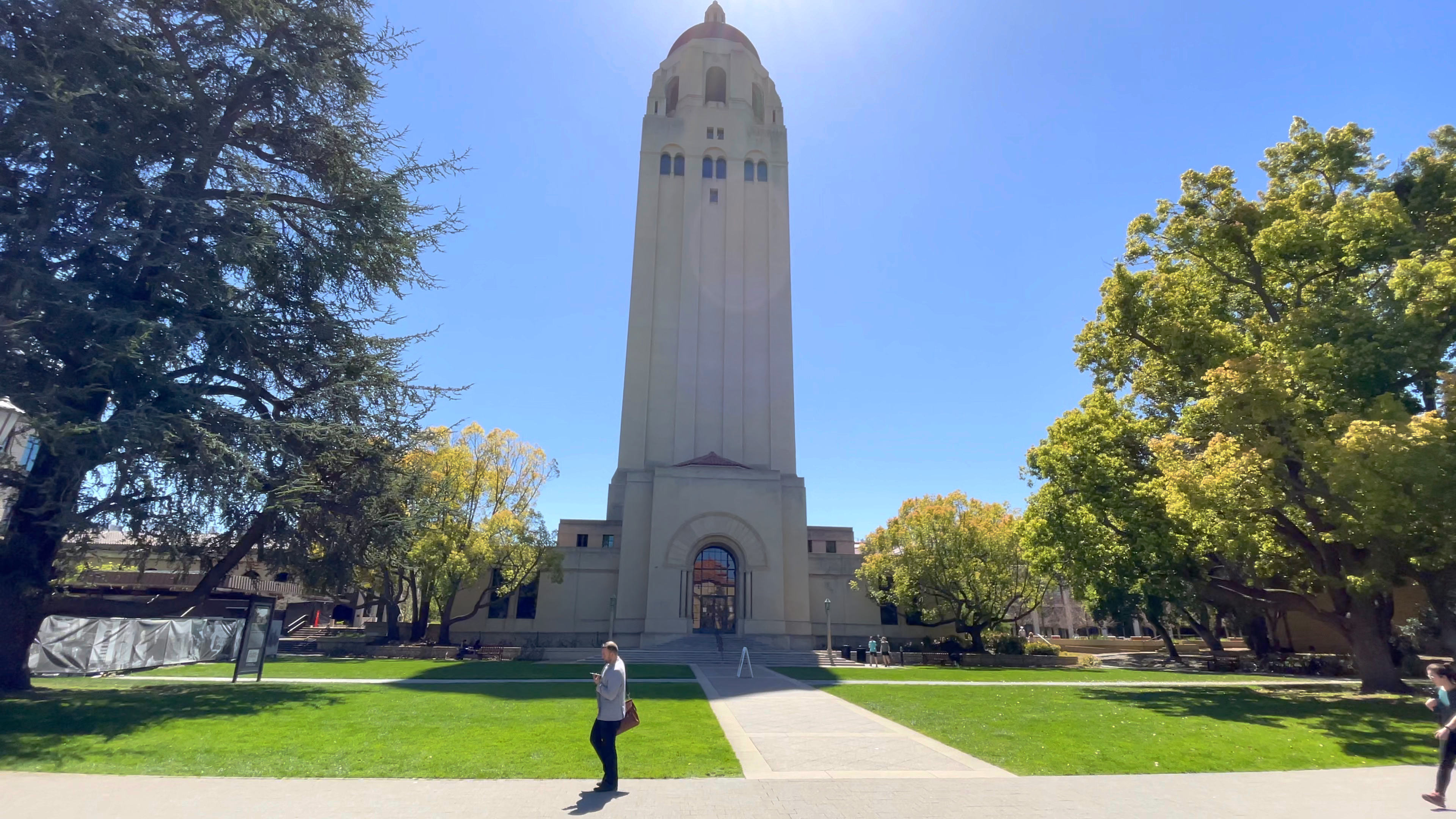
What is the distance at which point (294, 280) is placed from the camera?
16.5 m

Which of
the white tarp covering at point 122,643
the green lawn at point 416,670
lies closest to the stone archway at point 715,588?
the green lawn at point 416,670

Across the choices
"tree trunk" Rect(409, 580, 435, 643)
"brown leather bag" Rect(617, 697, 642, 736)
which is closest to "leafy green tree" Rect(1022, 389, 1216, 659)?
"brown leather bag" Rect(617, 697, 642, 736)

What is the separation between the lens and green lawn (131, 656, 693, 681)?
20766 millimetres

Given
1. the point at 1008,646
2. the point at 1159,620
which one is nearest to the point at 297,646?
the point at 1008,646

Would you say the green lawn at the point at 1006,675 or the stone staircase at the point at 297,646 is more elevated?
the stone staircase at the point at 297,646

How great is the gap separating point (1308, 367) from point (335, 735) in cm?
2081

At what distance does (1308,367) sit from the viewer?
51.8ft

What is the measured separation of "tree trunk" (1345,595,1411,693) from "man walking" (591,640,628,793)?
2013cm

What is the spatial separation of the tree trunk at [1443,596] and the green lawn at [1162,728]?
66.5 inches

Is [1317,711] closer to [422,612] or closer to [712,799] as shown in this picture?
[712,799]

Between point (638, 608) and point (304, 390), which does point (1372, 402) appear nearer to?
point (304, 390)

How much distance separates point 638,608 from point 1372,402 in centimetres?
3158

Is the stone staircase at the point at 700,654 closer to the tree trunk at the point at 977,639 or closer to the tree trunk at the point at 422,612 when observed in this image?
the tree trunk at the point at 422,612

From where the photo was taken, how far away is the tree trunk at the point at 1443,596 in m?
16.0
